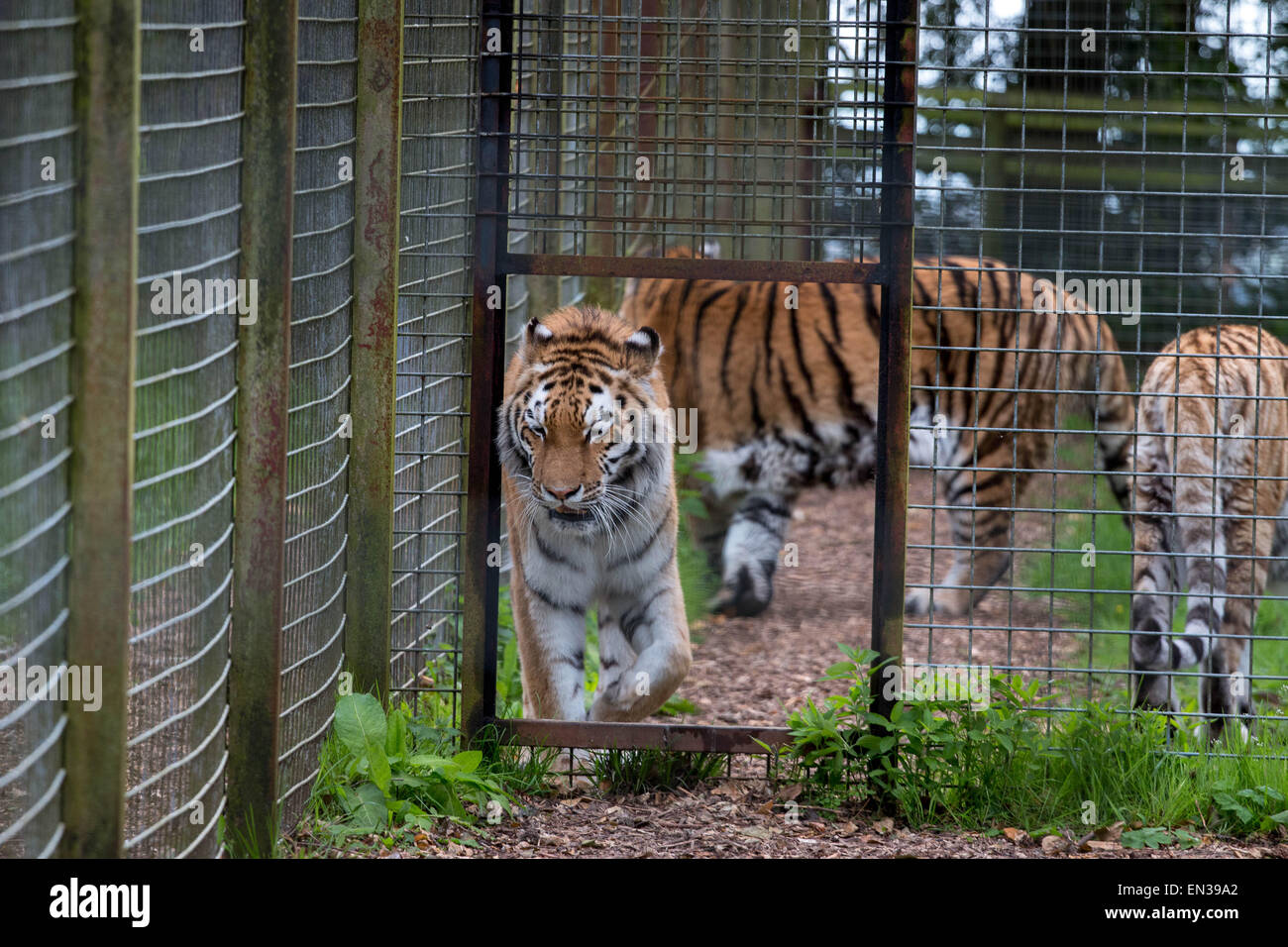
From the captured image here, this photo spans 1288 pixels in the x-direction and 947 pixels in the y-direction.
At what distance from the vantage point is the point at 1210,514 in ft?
15.9

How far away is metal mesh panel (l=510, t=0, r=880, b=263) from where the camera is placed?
12.0 ft

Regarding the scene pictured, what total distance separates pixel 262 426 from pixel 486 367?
1171 millimetres

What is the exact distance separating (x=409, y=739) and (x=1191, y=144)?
9.65m

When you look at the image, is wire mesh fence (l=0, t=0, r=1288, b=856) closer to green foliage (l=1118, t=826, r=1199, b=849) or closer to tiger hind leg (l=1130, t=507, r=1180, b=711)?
tiger hind leg (l=1130, t=507, r=1180, b=711)

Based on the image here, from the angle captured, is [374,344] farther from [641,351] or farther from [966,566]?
[966,566]

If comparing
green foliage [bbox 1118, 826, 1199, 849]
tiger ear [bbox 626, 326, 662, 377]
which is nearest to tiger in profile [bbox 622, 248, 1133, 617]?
tiger ear [bbox 626, 326, 662, 377]

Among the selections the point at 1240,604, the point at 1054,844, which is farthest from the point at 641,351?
the point at 1240,604

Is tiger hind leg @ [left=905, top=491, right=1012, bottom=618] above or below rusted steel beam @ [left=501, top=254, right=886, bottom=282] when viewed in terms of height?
below

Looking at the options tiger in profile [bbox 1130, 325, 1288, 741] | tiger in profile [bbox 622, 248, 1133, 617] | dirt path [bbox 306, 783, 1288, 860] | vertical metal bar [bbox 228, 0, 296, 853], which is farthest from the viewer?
tiger in profile [bbox 622, 248, 1133, 617]

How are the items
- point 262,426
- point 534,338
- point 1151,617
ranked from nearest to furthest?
point 262,426 → point 534,338 → point 1151,617

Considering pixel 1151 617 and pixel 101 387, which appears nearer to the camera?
pixel 101 387

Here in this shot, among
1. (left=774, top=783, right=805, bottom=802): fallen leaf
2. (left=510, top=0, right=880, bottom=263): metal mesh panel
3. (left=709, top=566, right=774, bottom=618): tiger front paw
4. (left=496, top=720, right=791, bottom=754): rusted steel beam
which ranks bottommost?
(left=709, top=566, right=774, bottom=618): tiger front paw

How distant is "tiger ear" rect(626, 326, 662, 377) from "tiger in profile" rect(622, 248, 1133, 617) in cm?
238

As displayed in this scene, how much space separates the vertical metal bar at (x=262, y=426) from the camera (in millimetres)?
2889
